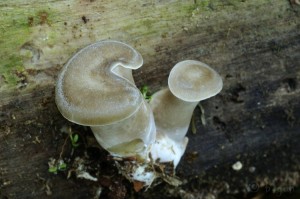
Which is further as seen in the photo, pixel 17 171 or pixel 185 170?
pixel 185 170

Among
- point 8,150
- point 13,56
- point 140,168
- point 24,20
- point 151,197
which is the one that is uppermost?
point 24,20

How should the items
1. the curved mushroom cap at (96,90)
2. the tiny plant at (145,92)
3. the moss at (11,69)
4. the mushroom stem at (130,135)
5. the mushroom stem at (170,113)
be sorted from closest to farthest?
the curved mushroom cap at (96,90)
the mushroom stem at (130,135)
the moss at (11,69)
the mushroom stem at (170,113)
the tiny plant at (145,92)

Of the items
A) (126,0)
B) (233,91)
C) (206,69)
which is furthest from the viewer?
(233,91)

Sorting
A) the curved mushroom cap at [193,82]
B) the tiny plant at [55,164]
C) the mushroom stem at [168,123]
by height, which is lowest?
the tiny plant at [55,164]

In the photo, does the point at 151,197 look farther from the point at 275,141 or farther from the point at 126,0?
the point at 126,0

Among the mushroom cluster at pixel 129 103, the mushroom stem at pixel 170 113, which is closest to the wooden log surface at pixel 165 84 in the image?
the mushroom stem at pixel 170 113

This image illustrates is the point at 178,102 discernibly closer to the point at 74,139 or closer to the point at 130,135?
the point at 130,135

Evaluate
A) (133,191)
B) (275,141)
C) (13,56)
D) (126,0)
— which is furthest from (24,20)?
(275,141)

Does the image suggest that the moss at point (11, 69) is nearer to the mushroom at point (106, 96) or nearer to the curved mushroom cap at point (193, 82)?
the mushroom at point (106, 96)
